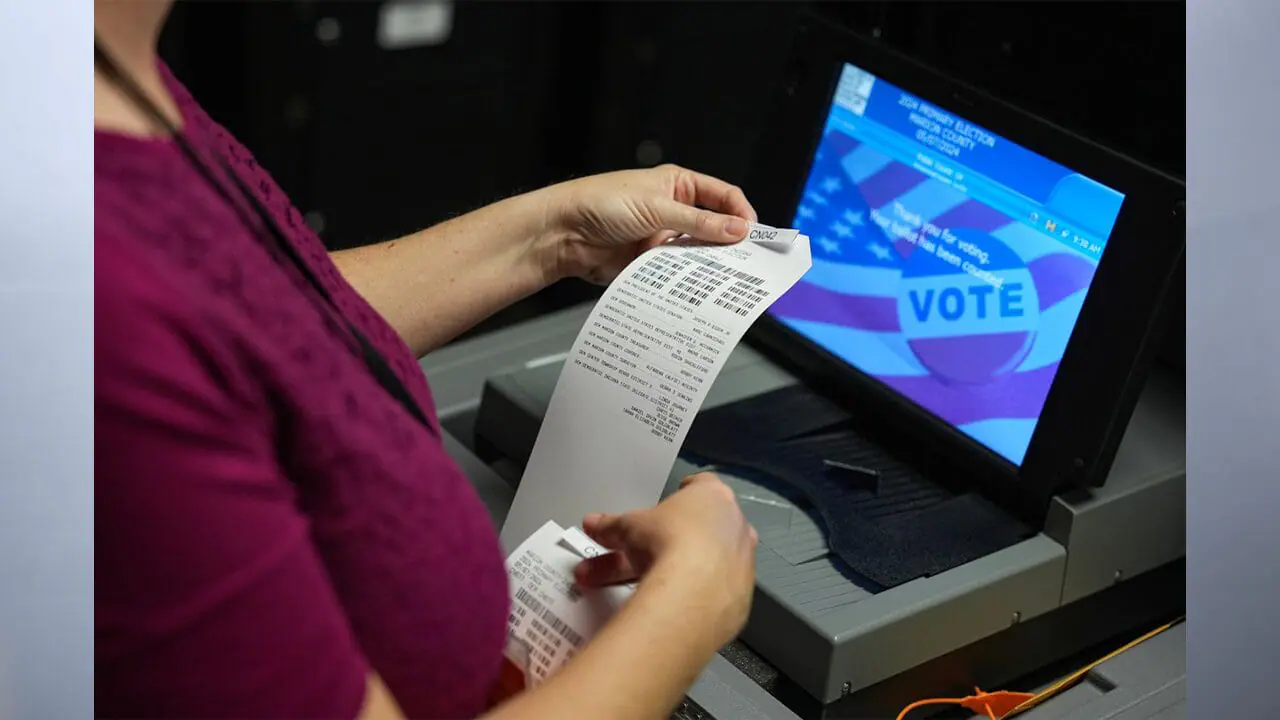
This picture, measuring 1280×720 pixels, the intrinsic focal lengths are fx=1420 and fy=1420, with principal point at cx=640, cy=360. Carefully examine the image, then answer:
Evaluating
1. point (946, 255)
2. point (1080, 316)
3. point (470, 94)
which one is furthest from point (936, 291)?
point (470, 94)

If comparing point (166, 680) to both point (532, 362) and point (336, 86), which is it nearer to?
point (532, 362)

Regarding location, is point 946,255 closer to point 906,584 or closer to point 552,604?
point 906,584

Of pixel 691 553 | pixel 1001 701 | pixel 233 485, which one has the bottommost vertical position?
pixel 1001 701

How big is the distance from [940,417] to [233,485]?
776 mm

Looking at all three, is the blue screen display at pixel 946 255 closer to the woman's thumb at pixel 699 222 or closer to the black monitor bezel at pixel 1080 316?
the black monitor bezel at pixel 1080 316

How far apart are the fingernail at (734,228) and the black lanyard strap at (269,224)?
17.1 inches

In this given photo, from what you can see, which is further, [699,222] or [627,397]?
[699,222]

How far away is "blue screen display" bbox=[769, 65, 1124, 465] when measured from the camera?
112cm

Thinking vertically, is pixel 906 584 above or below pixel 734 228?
below

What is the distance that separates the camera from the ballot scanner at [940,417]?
1068mm

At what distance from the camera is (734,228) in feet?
3.76

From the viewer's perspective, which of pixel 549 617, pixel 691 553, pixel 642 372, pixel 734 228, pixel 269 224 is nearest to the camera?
pixel 269 224
